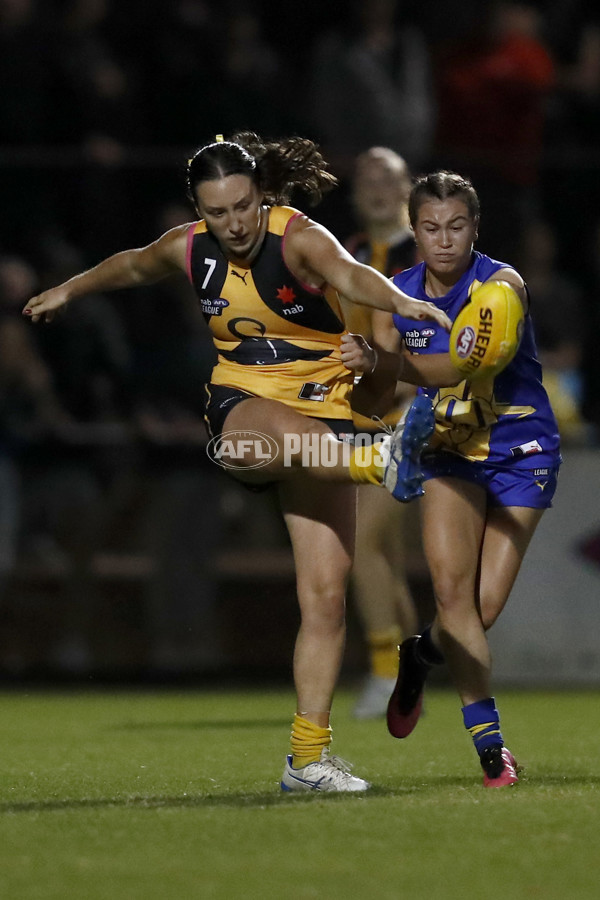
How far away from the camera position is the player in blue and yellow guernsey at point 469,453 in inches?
194

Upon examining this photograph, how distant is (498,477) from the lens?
16.6 ft

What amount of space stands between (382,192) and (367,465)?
3.22 metres

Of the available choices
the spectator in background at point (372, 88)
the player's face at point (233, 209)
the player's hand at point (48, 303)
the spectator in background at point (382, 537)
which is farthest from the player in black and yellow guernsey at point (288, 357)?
the spectator in background at point (372, 88)

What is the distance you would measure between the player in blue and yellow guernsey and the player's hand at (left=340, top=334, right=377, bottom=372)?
20cm

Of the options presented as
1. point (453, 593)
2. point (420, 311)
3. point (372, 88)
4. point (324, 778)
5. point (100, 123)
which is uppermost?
point (372, 88)

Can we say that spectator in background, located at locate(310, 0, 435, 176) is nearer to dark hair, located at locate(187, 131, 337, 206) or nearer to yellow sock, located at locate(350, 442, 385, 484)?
dark hair, located at locate(187, 131, 337, 206)

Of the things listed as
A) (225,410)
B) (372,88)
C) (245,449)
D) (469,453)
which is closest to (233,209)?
(225,410)

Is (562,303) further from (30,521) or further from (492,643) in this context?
(30,521)

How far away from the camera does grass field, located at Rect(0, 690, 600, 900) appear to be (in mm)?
3434

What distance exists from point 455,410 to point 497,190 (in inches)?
175

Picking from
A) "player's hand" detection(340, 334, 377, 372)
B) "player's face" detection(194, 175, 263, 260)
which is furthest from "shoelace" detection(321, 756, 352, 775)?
"player's face" detection(194, 175, 263, 260)

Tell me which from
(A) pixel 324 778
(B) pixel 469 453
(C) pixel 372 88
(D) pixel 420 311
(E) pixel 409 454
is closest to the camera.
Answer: (D) pixel 420 311

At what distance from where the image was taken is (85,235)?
8.96 meters

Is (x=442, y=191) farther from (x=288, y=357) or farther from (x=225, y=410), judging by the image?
(x=225, y=410)
